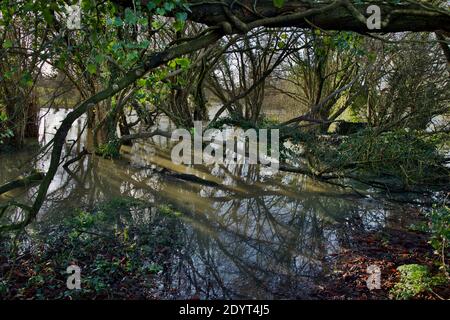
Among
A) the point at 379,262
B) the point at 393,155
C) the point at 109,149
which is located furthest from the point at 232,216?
the point at 109,149

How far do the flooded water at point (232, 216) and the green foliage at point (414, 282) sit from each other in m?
0.83

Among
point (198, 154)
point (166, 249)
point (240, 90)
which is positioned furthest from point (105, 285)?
point (240, 90)

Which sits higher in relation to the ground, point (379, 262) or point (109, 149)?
point (109, 149)

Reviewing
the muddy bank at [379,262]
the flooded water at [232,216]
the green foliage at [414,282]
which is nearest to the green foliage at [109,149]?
the flooded water at [232,216]

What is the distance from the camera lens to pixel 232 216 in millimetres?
6457

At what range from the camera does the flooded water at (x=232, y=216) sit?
4230 millimetres

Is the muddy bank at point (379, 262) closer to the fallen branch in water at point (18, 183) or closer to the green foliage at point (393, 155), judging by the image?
the green foliage at point (393, 155)

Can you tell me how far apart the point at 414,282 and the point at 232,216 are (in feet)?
10.6

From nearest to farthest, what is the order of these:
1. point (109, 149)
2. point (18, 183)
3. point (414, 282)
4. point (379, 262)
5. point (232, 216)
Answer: point (18, 183) < point (414, 282) < point (379, 262) < point (232, 216) < point (109, 149)

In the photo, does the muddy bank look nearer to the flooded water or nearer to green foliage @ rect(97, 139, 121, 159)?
the flooded water

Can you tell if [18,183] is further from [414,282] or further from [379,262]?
[379,262]

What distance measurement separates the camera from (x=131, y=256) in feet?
14.5

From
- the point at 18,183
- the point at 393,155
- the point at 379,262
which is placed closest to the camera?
the point at 18,183
